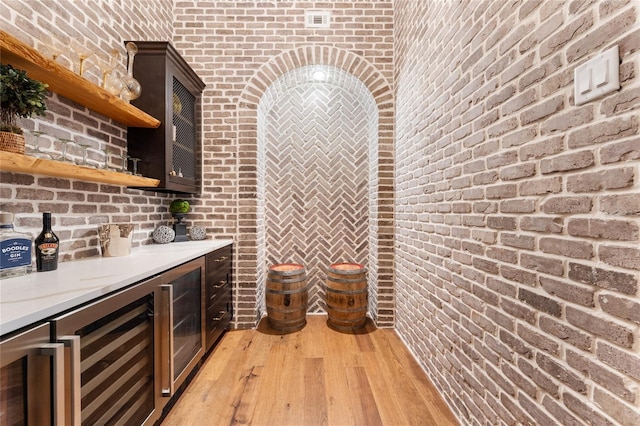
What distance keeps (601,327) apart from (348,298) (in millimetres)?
2164

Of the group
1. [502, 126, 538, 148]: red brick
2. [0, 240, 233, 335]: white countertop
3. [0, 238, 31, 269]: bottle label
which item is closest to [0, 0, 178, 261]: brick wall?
[0, 238, 31, 269]: bottle label

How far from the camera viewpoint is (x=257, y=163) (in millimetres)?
3064

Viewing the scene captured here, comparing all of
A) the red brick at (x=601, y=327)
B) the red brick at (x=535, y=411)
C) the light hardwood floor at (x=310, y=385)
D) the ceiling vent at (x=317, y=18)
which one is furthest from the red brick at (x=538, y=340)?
the ceiling vent at (x=317, y=18)

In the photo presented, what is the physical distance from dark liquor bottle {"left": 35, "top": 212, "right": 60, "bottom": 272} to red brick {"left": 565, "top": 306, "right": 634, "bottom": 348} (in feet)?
7.69

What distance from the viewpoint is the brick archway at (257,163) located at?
119 inches

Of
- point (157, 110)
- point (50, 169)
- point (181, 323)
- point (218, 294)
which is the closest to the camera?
point (50, 169)

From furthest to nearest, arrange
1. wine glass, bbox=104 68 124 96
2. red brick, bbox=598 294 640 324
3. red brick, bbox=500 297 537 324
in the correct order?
wine glass, bbox=104 68 124 96 < red brick, bbox=500 297 537 324 < red brick, bbox=598 294 640 324

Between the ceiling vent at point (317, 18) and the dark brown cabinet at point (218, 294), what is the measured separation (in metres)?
2.52

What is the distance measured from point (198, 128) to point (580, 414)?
3335mm

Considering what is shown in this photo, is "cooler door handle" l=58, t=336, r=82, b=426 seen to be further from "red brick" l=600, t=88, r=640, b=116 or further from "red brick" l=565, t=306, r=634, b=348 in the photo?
"red brick" l=600, t=88, r=640, b=116

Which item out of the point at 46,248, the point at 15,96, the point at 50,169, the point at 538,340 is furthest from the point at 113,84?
the point at 538,340

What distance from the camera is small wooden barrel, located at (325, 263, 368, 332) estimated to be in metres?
2.90

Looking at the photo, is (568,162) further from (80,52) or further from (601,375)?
(80,52)

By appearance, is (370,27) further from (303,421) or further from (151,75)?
(303,421)
